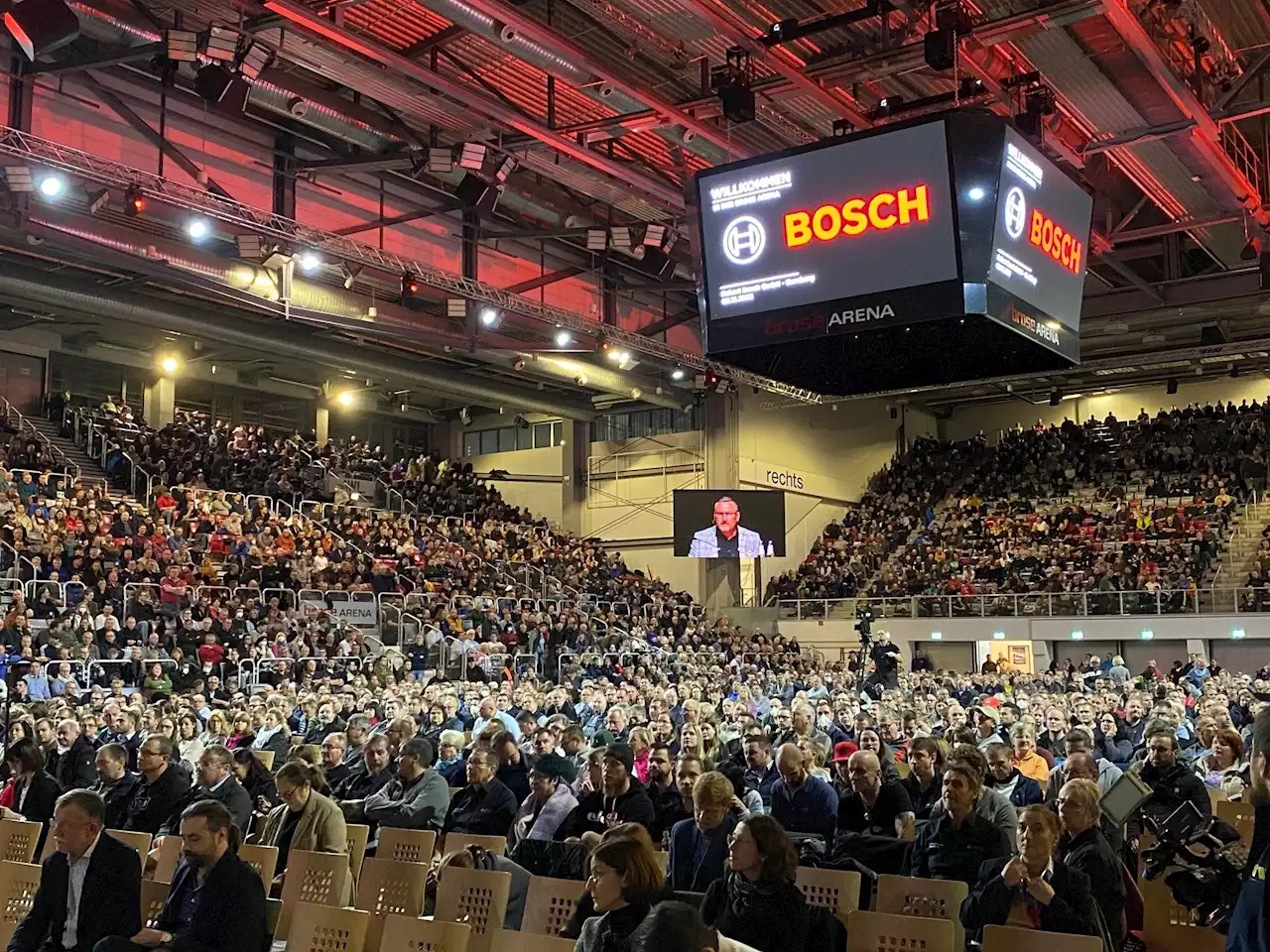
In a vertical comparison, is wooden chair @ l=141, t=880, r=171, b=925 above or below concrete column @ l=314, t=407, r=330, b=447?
below

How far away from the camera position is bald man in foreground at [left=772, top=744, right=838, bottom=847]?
645 cm

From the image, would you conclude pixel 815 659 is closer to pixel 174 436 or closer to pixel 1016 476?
pixel 1016 476

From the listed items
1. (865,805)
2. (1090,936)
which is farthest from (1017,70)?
(1090,936)

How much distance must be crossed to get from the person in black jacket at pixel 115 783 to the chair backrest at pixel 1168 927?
228 inches

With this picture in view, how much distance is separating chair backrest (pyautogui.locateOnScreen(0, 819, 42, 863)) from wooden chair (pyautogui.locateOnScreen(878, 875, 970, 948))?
180 inches

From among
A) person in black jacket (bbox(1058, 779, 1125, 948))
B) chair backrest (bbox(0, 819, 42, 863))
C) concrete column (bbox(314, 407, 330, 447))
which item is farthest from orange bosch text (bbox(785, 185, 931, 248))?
concrete column (bbox(314, 407, 330, 447))

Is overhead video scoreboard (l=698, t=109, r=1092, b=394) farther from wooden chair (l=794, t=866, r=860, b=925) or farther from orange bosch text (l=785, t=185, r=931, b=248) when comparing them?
wooden chair (l=794, t=866, r=860, b=925)

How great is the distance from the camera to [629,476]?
32594 millimetres

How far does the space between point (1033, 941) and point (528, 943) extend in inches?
66.4

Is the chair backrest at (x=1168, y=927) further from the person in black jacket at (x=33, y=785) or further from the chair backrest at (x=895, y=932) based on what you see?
the person in black jacket at (x=33, y=785)

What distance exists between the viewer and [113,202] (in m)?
16.6

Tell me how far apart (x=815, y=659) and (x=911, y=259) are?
2202 centimetres

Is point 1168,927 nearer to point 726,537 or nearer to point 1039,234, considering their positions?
point 1039,234

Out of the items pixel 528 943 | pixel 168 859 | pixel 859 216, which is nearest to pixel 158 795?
pixel 168 859
